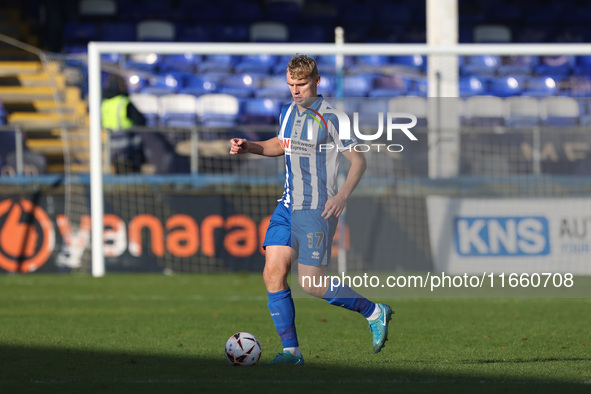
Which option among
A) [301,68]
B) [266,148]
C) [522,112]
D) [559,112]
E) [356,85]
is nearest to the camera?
[301,68]

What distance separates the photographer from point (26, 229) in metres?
12.8

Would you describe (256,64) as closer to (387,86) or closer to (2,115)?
(387,86)

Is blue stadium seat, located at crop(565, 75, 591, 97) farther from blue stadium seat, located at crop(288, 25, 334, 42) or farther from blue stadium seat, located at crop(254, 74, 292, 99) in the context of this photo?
blue stadium seat, located at crop(288, 25, 334, 42)

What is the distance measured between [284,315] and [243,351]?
324 millimetres

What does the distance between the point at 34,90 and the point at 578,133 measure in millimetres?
9049

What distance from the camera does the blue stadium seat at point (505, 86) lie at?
52.6 feet

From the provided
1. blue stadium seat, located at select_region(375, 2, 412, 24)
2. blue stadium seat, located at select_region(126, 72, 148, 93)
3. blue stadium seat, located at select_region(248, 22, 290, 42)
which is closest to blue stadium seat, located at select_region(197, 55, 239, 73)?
blue stadium seat, located at select_region(248, 22, 290, 42)

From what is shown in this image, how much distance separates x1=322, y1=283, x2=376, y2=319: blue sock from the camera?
602 centimetres

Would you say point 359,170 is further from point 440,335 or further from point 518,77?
point 518,77

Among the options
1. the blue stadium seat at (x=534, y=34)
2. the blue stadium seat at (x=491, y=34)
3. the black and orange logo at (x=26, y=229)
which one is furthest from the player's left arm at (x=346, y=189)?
the blue stadium seat at (x=534, y=34)

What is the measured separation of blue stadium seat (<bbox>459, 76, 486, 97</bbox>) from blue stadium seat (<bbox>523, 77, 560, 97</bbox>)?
70 cm

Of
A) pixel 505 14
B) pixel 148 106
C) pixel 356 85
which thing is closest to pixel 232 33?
pixel 356 85

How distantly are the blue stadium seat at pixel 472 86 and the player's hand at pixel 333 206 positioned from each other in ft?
34.3

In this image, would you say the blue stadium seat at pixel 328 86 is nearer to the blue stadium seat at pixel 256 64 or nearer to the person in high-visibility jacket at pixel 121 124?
the blue stadium seat at pixel 256 64
